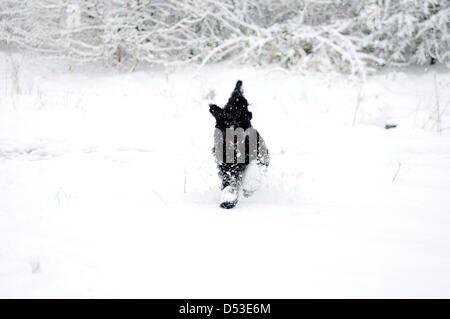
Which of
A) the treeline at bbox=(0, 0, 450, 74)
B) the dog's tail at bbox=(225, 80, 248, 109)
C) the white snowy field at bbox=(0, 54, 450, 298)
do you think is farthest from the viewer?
the treeline at bbox=(0, 0, 450, 74)

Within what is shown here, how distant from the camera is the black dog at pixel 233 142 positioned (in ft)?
8.67

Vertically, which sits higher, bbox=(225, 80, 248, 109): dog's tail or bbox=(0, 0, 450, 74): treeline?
bbox=(0, 0, 450, 74): treeline

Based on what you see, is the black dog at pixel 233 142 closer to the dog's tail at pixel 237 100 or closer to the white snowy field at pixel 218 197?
the dog's tail at pixel 237 100

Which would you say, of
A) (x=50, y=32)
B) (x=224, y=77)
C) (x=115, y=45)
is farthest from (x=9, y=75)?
(x=224, y=77)

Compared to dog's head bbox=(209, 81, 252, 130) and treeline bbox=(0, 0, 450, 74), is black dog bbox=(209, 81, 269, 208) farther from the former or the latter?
treeline bbox=(0, 0, 450, 74)

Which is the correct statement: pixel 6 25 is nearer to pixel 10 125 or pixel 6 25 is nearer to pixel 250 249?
pixel 10 125

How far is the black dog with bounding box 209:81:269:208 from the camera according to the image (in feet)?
8.67

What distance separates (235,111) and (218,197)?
0.87m

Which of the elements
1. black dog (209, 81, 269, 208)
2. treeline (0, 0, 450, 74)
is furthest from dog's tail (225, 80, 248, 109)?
treeline (0, 0, 450, 74)

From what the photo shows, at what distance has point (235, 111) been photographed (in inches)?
104

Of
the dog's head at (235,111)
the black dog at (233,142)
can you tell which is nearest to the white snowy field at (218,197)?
the black dog at (233,142)

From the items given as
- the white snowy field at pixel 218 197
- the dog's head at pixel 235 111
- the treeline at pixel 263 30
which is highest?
the treeline at pixel 263 30

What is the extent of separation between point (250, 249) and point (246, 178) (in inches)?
55.1

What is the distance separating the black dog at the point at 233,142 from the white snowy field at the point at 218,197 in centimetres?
21
